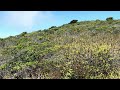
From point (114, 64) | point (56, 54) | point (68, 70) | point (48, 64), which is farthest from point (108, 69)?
point (56, 54)

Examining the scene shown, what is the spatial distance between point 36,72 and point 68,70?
1.18m
